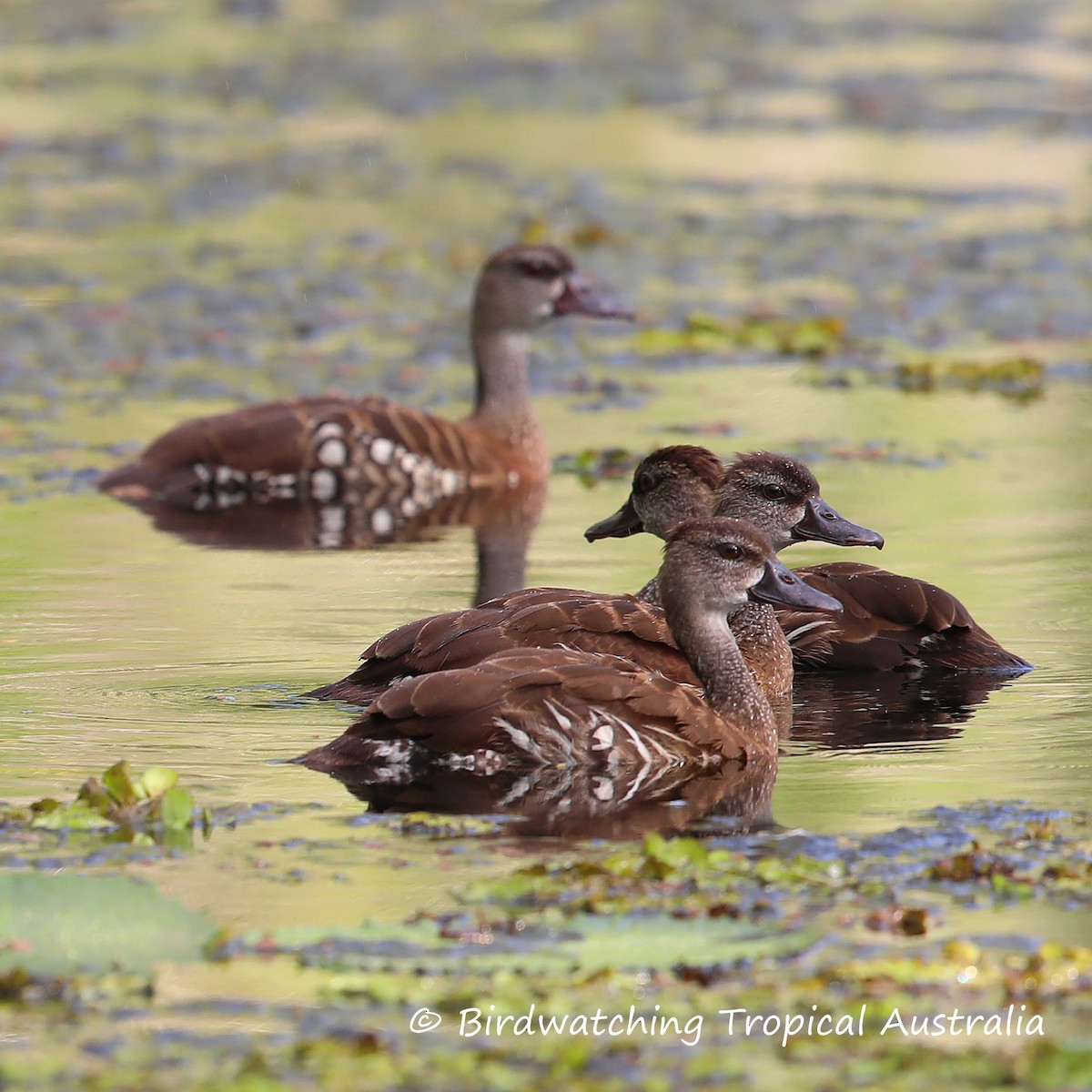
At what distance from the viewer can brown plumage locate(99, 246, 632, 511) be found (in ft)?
44.2

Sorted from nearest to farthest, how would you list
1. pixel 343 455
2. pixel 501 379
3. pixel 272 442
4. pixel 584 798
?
pixel 584 798
pixel 272 442
pixel 343 455
pixel 501 379

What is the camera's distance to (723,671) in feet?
27.9

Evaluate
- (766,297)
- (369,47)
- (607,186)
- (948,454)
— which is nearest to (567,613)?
(948,454)

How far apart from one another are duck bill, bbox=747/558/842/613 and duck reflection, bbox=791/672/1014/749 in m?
0.46

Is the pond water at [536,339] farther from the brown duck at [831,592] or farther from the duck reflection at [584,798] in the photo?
the brown duck at [831,592]

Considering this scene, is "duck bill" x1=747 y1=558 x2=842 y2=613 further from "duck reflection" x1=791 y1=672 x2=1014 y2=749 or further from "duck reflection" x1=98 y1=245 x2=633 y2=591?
"duck reflection" x1=98 y1=245 x2=633 y2=591

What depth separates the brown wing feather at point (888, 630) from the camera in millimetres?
9656

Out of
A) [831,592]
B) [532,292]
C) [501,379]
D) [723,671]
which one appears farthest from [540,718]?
[532,292]

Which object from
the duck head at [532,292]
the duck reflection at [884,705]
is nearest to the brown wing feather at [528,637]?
the duck reflection at [884,705]

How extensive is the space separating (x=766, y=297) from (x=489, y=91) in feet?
28.6

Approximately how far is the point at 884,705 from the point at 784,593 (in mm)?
859

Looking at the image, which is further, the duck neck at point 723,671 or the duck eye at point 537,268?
the duck eye at point 537,268

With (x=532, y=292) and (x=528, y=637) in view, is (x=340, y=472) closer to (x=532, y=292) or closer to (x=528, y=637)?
(x=532, y=292)

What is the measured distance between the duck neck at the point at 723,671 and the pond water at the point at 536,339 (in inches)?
7.1
